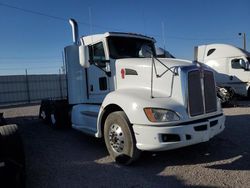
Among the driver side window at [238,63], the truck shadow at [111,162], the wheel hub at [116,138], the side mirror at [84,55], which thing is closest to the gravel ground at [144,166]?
the truck shadow at [111,162]

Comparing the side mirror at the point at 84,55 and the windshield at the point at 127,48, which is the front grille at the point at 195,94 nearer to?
the windshield at the point at 127,48

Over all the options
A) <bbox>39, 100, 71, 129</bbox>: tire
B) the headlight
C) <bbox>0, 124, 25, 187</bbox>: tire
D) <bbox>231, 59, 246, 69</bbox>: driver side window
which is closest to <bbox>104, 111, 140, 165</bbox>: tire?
the headlight

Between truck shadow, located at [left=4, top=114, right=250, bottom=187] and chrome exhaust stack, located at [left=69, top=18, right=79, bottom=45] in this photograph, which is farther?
chrome exhaust stack, located at [left=69, top=18, right=79, bottom=45]

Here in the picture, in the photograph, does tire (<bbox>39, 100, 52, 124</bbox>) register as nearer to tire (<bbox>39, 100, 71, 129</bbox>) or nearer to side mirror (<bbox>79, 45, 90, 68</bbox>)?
tire (<bbox>39, 100, 71, 129</bbox>)

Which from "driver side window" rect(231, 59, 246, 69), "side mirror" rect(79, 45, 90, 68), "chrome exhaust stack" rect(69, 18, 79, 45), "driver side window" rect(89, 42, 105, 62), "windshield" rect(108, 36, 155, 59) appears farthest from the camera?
"driver side window" rect(231, 59, 246, 69)

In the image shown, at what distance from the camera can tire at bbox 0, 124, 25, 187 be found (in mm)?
3773

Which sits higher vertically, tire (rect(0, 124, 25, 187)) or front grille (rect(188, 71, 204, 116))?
front grille (rect(188, 71, 204, 116))

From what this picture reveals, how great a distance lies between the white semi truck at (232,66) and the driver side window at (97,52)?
10.1 metres

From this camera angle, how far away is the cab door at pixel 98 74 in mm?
6320

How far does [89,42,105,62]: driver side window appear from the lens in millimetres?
6430

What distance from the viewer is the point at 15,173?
3.83 metres

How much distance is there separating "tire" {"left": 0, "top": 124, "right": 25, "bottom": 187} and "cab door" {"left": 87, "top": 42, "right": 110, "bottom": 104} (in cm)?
239

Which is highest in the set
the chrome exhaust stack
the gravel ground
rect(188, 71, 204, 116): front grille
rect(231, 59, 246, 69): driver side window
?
the chrome exhaust stack

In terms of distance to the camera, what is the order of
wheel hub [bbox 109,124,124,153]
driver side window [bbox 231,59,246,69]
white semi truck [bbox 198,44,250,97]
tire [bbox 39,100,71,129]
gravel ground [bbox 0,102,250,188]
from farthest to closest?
white semi truck [bbox 198,44,250,97] → driver side window [bbox 231,59,246,69] → tire [bbox 39,100,71,129] → wheel hub [bbox 109,124,124,153] → gravel ground [bbox 0,102,250,188]
